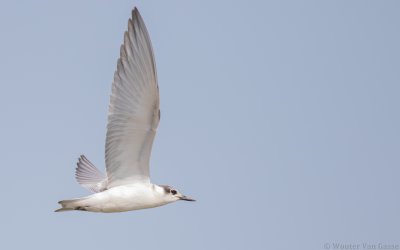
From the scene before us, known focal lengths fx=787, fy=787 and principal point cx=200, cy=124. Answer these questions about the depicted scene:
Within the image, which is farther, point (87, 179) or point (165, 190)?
point (87, 179)

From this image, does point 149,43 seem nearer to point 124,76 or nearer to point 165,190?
point 124,76

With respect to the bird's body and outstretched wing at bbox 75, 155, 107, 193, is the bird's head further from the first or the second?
outstretched wing at bbox 75, 155, 107, 193

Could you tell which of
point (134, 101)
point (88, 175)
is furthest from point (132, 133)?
point (88, 175)

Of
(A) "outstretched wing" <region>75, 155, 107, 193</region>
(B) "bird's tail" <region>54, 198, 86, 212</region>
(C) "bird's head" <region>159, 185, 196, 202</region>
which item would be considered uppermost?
(A) "outstretched wing" <region>75, 155, 107, 193</region>

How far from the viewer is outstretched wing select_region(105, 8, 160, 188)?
448 inches

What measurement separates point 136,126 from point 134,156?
0.59m

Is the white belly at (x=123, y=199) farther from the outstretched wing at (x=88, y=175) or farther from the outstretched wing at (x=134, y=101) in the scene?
the outstretched wing at (x=88, y=175)

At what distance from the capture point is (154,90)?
37.6 ft

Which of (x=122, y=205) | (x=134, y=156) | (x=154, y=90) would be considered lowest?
(x=122, y=205)

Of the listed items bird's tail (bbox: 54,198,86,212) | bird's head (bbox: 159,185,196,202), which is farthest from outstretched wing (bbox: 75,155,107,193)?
bird's tail (bbox: 54,198,86,212)

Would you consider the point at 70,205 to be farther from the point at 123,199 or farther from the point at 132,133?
the point at 132,133

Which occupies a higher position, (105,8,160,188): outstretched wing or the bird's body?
(105,8,160,188): outstretched wing

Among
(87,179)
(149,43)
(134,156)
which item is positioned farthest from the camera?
(87,179)

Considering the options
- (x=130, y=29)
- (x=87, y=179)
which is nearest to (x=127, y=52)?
(x=130, y=29)
